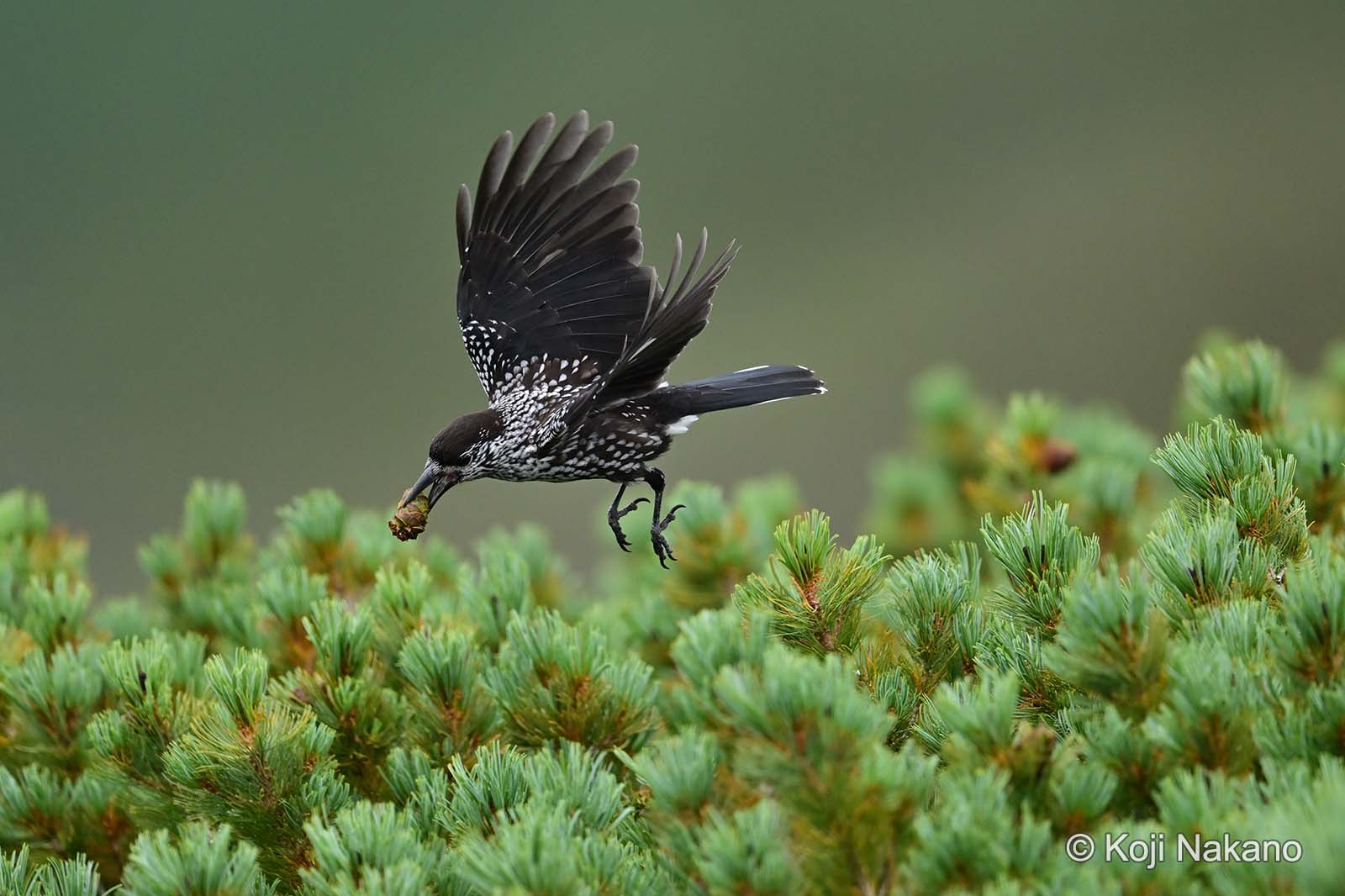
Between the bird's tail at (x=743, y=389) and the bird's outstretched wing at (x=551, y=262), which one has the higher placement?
the bird's outstretched wing at (x=551, y=262)

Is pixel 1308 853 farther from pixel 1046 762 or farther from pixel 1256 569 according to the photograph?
pixel 1256 569

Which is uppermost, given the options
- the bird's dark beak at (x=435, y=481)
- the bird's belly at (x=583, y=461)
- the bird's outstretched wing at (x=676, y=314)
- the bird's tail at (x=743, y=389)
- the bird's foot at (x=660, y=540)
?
the bird's tail at (x=743, y=389)

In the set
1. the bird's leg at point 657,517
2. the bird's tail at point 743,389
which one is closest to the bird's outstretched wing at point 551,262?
the bird's tail at point 743,389

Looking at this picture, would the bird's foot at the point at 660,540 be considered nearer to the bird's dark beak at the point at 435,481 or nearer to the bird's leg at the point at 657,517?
the bird's leg at the point at 657,517

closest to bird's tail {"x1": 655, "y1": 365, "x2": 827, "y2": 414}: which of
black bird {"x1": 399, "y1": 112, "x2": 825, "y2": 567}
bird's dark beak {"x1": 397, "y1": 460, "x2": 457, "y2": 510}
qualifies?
black bird {"x1": 399, "y1": 112, "x2": 825, "y2": 567}

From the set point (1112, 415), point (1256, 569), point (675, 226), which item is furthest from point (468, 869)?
point (675, 226)
